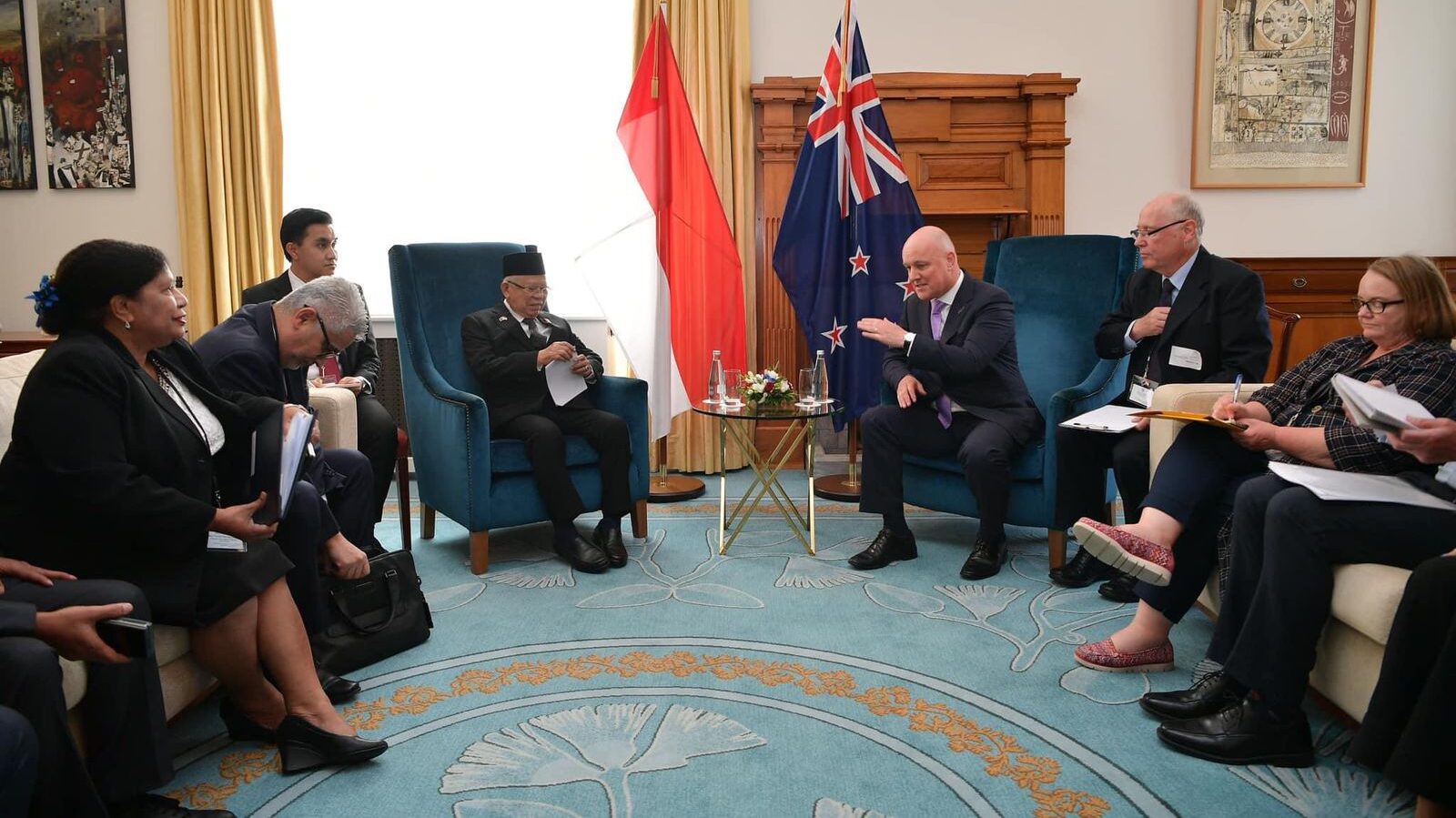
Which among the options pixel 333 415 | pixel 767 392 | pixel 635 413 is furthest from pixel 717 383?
pixel 333 415

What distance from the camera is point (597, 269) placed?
4730 millimetres

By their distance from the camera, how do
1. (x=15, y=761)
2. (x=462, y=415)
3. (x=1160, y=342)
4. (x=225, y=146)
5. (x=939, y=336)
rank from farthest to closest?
(x=225, y=146) < (x=939, y=336) < (x=462, y=415) < (x=1160, y=342) < (x=15, y=761)

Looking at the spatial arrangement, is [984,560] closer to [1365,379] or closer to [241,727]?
[1365,379]

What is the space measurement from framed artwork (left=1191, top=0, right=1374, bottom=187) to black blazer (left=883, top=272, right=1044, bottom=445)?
93.0 inches

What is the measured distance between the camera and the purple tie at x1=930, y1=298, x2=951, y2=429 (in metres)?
3.82

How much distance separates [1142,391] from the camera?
136 inches

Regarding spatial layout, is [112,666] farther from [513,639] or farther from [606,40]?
[606,40]

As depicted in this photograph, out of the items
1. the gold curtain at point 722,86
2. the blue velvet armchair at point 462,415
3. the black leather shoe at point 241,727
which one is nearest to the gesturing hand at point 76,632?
the black leather shoe at point 241,727

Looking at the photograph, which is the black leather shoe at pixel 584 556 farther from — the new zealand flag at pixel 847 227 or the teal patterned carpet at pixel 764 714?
the new zealand flag at pixel 847 227

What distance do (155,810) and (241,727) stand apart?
408 millimetres

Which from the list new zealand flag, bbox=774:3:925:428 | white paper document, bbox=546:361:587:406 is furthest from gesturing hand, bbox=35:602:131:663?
new zealand flag, bbox=774:3:925:428

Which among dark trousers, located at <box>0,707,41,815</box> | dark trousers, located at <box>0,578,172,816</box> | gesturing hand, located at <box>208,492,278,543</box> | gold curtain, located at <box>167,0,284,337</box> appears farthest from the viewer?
gold curtain, located at <box>167,0,284,337</box>

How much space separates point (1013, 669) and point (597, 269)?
2.77m

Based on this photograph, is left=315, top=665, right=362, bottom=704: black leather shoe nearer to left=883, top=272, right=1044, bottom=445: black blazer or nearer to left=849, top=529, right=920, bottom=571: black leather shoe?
left=849, top=529, right=920, bottom=571: black leather shoe
